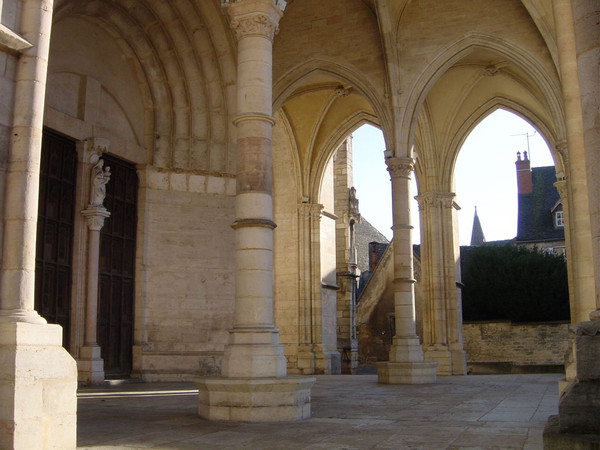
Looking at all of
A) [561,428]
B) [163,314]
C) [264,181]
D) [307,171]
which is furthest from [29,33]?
[307,171]

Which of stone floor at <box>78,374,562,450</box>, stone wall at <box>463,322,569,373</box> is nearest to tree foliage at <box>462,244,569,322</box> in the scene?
stone wall at <box>463,322,569,373</box>

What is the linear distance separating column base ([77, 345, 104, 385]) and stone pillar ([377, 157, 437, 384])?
17.7ft

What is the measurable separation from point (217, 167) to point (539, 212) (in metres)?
27.9

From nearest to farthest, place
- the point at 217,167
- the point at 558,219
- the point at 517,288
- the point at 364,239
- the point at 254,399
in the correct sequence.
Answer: the point at 254,399 → the point at 217,167 → the point at 517,288 → the point at 558,219 → the point at 364,239

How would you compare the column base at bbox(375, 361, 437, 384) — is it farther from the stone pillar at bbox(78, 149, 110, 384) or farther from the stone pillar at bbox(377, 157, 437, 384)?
the stone pillar at bbox(78, 149, 110, 384)

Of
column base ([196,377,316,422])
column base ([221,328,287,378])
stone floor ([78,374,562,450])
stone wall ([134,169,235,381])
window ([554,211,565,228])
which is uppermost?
window ([554,211,565,228])

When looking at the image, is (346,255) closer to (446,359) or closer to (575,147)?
(446,359)

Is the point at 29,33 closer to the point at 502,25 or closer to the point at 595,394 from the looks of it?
the point at 595,394

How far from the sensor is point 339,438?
19.3ft

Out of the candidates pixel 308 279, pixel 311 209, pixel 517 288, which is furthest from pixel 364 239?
pixel 308 279

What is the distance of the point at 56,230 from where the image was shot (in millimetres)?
11844

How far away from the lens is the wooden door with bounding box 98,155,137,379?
12.6 metres

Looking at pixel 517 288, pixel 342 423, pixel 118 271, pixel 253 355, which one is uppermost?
pixel 517 288

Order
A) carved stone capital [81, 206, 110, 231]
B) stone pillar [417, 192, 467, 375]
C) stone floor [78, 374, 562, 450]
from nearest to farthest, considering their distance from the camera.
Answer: stone floor [78, 374, 562, 450] → carved stone capital [81, 206, 110, 231] → stone pillar [417, 192, 467, 375]
